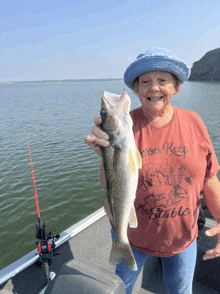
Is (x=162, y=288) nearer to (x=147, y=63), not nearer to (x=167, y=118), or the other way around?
(x=167, y=118)

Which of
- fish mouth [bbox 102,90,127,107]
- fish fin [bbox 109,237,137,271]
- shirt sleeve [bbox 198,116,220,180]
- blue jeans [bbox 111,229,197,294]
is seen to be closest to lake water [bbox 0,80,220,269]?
shirt sleeve [bbox 198,116,220,180]

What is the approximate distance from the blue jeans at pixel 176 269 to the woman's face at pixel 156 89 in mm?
1435

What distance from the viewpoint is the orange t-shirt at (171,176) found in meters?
2.12

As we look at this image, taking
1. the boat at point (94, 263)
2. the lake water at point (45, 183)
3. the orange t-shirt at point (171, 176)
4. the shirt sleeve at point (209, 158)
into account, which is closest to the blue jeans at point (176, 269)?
the orange t-shirt at point (171, 176)

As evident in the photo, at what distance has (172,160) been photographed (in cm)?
212

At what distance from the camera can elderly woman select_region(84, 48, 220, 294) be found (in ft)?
6.71

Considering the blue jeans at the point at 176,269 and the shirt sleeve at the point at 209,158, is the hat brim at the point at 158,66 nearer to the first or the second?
the shirt sleeve at the point at 209,158

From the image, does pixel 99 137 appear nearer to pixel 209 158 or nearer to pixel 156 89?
pixel 156 89

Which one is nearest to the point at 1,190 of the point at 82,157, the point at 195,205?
the point at 82,157

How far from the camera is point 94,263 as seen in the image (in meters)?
3.34

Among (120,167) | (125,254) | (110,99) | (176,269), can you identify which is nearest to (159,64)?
(110,99)

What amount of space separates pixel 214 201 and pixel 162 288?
2539mm

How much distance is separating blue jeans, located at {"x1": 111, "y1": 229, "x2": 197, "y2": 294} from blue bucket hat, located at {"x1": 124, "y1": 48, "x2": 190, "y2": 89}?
1.73 meters

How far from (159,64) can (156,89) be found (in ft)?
0.73
